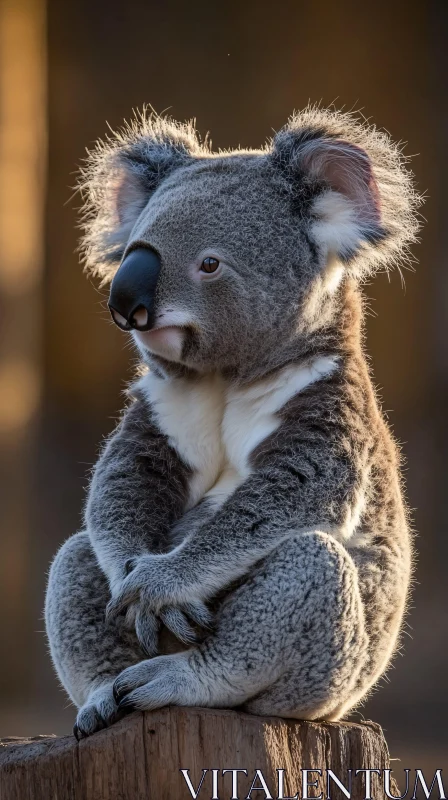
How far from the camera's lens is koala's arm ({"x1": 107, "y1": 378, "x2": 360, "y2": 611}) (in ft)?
8.62

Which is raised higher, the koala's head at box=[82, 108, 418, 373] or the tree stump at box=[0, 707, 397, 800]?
the koala's head at box=[82, 108, 418, 373]

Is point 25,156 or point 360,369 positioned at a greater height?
point 25,156

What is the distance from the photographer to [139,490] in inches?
114

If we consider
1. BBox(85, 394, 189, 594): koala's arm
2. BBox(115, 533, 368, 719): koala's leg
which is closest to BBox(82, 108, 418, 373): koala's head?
BBox(85, 394, 189, 594): koala's arm

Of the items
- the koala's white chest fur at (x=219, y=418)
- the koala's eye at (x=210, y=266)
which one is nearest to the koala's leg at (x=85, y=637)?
the koala's white chest fur at (x=219, y=418)

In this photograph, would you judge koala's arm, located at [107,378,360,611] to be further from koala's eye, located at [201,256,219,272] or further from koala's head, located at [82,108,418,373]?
koala's eye, located at [201,256,219,272]

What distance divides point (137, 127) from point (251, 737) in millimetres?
1561

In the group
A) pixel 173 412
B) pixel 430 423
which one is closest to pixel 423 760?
pixel 430 423

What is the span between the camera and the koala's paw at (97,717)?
2570 mm

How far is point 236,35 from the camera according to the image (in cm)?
623

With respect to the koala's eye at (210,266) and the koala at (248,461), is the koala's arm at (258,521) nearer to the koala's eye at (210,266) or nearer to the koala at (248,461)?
the koala at (248,461)

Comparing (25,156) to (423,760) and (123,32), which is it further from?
(423,760)

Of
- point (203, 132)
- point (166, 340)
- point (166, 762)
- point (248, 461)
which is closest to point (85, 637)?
point (166, 762)

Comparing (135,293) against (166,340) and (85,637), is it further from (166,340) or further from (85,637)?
(85,637)
